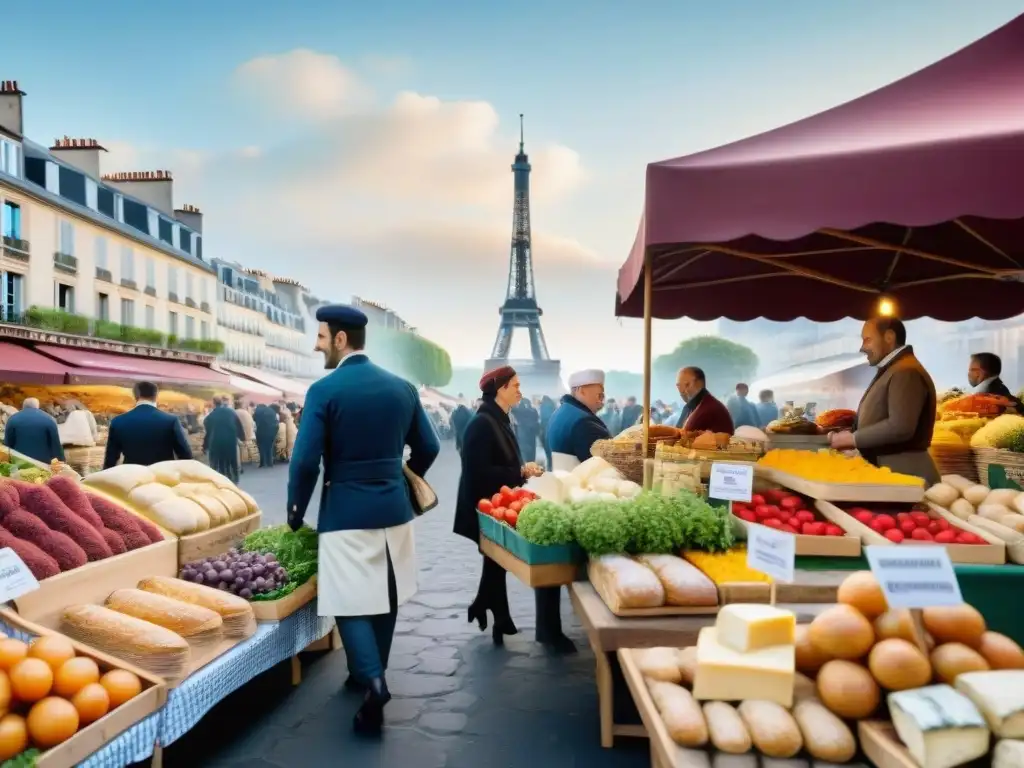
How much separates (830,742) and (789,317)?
19.2 feet

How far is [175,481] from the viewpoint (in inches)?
186

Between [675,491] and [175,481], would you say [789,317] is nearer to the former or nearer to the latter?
[675,491]

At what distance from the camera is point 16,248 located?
2209 centimetres

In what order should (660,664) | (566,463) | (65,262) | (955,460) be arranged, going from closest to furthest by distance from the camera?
(660,664) → (955,460) → (566,463) → (65,262)

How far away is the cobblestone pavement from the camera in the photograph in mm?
3381

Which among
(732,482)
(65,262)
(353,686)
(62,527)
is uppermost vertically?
(65,262)

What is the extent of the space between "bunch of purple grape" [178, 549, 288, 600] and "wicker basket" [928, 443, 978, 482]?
4150 millimetres

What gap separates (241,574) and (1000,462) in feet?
14.6

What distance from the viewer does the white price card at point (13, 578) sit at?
2703 mm

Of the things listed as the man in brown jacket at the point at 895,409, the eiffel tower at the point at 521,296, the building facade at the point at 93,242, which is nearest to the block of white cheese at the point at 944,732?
the man in brown jacket at the point at 895,409

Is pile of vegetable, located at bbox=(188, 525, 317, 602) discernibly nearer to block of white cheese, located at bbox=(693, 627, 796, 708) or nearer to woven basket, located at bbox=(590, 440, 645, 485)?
woven basket, located at bbox=(590, 440, 645, 485)

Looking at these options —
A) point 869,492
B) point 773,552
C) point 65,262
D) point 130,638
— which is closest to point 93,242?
point 65,262

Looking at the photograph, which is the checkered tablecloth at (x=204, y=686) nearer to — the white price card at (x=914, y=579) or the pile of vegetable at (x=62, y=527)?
the pile of vegetable at (x=62, y=527)

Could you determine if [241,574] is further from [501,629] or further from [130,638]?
[501,629]
